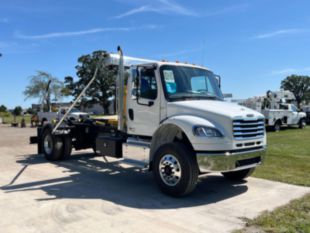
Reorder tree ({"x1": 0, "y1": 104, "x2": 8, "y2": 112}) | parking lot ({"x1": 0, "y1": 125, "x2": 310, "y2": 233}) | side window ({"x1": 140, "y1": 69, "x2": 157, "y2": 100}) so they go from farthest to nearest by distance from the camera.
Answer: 1. tree ({"x1": 0, "y1": 104, "x2": 8, "y2": 112})
2. side window ({"x1": 140, "y1": 69, "x2": 157, "y2": 100})
3. parking lot ({"x1": 0, "y1": 125, "x2": 310, "y2": 233})

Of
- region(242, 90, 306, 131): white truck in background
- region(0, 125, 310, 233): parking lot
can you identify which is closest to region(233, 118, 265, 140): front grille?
region(0, 125, 310, 233): parking lot

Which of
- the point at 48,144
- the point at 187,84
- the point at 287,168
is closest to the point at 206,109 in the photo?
the point at 187,84

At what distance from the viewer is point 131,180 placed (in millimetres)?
7598

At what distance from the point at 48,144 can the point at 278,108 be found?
21.0m

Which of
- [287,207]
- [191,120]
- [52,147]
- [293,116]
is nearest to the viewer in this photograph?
[287,207]

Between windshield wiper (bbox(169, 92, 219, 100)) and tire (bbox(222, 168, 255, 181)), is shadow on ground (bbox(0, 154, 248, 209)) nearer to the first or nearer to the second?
tire (bbox(222, 168, 255, 181))

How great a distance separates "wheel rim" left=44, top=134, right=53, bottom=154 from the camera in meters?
10.2

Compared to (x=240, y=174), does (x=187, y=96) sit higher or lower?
higher

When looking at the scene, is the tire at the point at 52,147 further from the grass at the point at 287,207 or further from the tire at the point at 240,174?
the grass at the point at 287,207

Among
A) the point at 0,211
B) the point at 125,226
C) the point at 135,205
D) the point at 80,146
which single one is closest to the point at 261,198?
the point at 135,205

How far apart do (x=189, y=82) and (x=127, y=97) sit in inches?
63.1

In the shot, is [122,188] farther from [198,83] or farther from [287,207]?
[287,207]

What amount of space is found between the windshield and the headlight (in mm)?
1152

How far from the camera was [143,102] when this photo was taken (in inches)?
284
